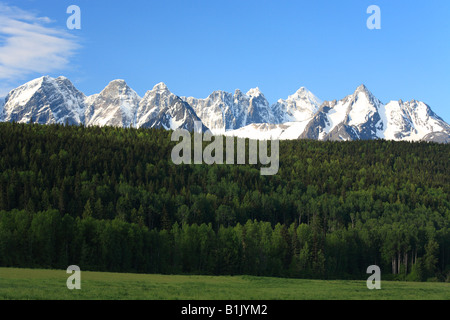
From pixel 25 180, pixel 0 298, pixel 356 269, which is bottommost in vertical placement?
pixel 356 269

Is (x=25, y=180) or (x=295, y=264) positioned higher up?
(x=25, y=180)

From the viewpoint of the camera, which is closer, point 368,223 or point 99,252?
point 99,252

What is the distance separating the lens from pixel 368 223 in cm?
17925

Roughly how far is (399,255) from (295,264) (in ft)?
107
